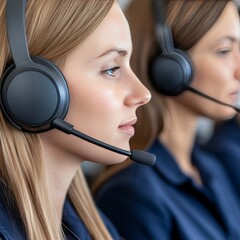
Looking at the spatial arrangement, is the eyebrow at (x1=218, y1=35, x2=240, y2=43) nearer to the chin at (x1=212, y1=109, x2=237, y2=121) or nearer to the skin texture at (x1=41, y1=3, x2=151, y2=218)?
the chin at (x1=212, y1=109, x2=237, y2=121)

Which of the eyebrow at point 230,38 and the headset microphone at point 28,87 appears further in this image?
the eyebrow at point 230,38

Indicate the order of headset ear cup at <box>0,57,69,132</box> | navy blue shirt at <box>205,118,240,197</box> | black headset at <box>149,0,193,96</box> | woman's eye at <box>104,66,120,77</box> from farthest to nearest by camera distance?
1. navy blue shirt at <box>205,118,240,197</box>
2. black headset at <box>149,0,193,96</box>
3. woman's eye at <box>104,66,120,77</box>
4. headset ear cup at <box>0,57,69,132</box>

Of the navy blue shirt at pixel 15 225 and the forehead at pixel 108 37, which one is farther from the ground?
the forehead at pixel 108 37

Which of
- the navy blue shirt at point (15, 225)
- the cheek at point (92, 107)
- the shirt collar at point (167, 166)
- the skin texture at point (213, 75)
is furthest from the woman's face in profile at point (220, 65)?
the navy blue shirt at point (15, 225)

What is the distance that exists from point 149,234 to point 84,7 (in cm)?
56

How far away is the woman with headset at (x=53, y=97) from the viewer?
32.7 inches

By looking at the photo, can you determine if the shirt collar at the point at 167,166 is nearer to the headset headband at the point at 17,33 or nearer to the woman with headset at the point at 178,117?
the woman with headset at the point at 178,117

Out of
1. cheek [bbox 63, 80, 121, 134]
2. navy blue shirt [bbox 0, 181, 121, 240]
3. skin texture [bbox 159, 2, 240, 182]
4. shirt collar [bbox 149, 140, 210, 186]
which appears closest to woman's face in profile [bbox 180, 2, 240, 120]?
skin texture [bbox 159, 2, 240, 182]

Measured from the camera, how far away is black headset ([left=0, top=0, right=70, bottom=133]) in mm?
822

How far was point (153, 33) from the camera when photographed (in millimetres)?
1178

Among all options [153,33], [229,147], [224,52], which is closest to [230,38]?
[224,52]

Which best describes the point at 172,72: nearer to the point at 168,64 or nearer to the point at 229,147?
the point at 168,64

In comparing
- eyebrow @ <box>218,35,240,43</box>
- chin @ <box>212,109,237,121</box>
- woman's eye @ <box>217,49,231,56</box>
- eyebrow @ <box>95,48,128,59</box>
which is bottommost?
chin @ <box>212,109,237,121</box>

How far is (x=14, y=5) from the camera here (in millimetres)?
845
